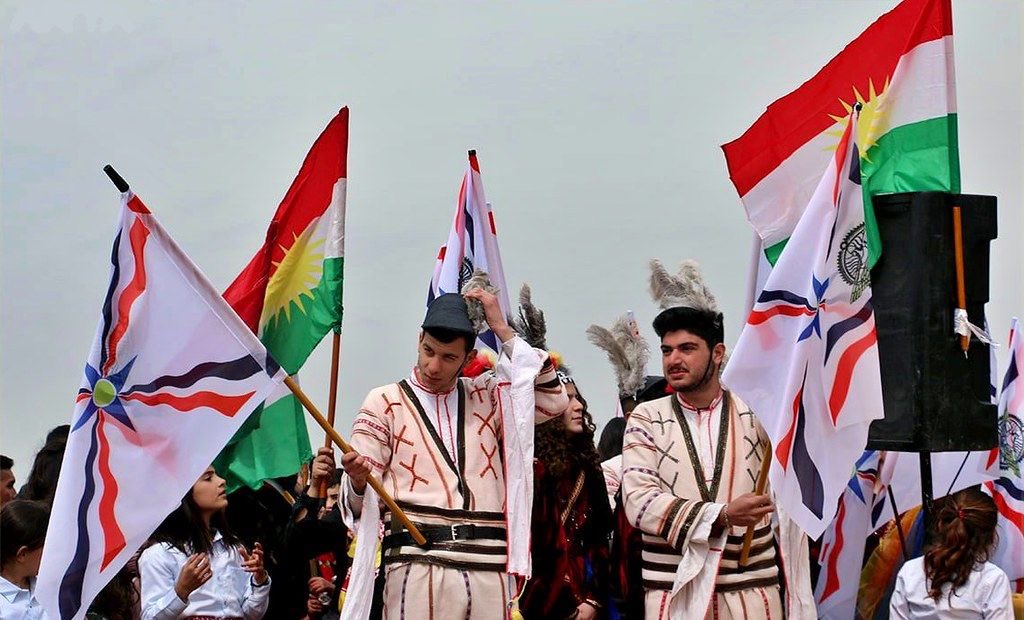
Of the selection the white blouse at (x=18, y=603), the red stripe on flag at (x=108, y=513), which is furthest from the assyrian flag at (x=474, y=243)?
the white blouse at (x=18, y=603)

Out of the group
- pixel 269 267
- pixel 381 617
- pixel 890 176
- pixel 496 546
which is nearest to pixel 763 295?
pixel 890 176

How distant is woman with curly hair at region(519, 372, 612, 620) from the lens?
24.3 ft

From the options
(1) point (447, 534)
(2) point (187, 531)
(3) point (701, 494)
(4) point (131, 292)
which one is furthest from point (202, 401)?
(3) point (701, 494)

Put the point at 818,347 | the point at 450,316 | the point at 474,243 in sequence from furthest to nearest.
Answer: the point at 474,243 → the point at 450,316 → the point at 818,347

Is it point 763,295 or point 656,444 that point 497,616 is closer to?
point 656,444

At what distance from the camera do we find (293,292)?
750 cm

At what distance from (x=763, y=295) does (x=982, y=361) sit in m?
0.94

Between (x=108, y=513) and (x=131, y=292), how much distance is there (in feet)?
3.00

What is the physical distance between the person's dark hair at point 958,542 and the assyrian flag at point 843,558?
0.51 metres

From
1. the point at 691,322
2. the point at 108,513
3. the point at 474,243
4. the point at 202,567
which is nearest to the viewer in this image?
the point at 108,513

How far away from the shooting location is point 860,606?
8516mm

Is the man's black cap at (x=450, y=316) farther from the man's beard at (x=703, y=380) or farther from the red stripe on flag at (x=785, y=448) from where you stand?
the red stripe on flag at (x=785, y=448)

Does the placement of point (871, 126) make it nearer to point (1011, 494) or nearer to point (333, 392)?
point (333, 392)

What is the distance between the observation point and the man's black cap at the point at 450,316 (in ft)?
21.4
